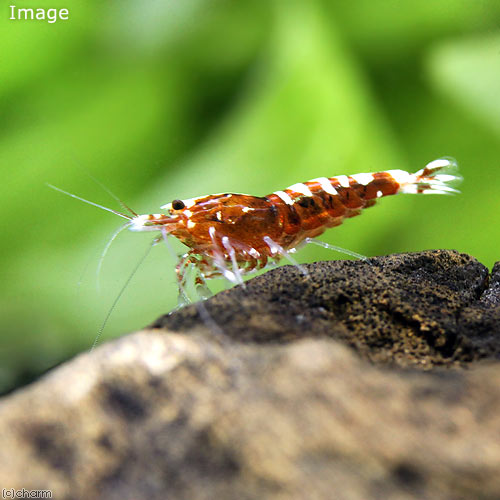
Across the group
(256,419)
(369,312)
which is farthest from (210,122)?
(256,419)

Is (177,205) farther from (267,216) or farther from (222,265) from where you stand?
(267,216)

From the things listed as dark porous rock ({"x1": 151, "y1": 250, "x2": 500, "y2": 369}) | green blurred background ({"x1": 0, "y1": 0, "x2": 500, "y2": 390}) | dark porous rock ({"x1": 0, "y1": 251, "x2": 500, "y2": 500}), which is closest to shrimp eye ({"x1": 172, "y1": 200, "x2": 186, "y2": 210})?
green blurred background ({"x1": 0, "y1": 0, "x2": 500, "y2": 390})

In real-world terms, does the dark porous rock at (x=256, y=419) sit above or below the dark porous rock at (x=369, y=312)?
below

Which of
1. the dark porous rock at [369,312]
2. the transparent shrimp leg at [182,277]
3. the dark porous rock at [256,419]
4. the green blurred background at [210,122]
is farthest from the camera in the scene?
the green blurred background at [210,122]

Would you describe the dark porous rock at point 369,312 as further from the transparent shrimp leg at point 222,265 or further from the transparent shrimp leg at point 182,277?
the transparent shrimp leg at point 182,277

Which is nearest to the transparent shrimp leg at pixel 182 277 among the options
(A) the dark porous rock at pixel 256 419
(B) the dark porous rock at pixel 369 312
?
(B) the dark porous rock at pixel 369 312

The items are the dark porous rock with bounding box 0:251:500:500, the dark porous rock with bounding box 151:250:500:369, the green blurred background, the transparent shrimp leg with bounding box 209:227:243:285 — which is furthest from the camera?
the green blurred background

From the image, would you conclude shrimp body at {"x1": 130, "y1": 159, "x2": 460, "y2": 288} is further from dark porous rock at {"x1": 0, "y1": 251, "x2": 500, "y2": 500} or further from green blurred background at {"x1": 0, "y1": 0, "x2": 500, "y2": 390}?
dark porous rock at {"x1": 0, "y1": 251, "x2": 500, "y2": 500}
